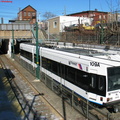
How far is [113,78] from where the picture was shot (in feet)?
26.4

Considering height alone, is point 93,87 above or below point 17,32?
below

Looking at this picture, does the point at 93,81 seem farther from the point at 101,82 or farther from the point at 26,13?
the point at 26,13

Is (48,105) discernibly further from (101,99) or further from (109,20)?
(109,20)

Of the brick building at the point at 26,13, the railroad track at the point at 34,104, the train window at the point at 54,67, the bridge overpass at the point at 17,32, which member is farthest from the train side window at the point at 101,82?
the brick building at the point at 26,13

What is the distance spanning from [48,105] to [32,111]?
110 centimetres

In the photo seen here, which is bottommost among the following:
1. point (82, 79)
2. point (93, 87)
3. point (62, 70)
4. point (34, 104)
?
point (34, 104)

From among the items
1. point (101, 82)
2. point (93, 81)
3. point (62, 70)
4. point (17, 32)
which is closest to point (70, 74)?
point (62, 70)

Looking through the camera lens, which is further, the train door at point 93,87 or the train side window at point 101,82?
the train door at point 93,87

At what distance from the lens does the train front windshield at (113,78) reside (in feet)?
26.0

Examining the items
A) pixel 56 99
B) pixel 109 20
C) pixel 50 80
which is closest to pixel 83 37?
pixel 109 20

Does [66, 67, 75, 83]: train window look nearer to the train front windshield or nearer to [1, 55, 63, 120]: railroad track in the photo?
[1, 55, 63, 120]: railroad track

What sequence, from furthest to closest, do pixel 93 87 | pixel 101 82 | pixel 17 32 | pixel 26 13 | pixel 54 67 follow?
pixel 26 13
pixel 17 32
pixel 54 67
pixel 93 87
pixel 101 82

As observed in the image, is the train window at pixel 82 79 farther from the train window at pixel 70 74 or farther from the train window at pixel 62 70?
the train window at pixel 62 70

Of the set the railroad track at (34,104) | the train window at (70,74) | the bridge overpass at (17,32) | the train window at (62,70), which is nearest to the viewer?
the railroad track at (34,104)
